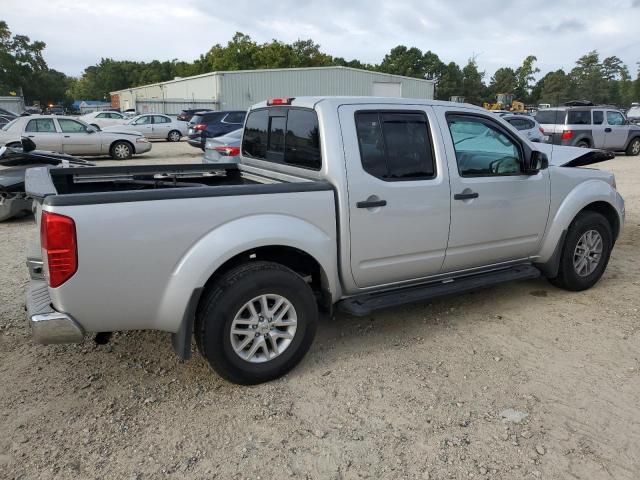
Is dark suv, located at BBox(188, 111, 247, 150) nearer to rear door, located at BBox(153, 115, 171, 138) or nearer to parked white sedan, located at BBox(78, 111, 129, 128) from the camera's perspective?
rear door, located at BBox(153, 115, 171, 138)

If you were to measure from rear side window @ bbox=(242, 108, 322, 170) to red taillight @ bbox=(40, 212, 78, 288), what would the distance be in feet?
5.40

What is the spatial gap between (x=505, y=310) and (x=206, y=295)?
2776 mm

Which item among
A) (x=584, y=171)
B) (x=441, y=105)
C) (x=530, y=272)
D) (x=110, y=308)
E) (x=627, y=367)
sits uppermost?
(x=441, y=105)

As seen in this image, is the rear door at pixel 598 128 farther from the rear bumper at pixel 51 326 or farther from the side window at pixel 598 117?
the rear bumper at pixel 51 326

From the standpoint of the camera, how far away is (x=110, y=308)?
112 inches

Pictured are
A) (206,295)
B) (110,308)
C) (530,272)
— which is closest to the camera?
(110,308)

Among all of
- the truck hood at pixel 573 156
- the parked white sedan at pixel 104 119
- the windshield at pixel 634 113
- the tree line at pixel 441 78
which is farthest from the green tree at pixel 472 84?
the truck hood at pixel 573 156

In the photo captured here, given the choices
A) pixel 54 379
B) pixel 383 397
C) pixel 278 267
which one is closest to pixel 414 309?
pixel 383 397

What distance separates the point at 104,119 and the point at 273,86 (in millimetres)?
16872

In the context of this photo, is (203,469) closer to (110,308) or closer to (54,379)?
(110,308)

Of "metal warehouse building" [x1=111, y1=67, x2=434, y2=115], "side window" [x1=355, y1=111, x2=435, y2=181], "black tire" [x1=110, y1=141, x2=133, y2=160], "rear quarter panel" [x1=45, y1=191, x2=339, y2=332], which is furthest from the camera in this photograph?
"metal warehouse building" [x1=111, y1=67, x2=434, y2=115]

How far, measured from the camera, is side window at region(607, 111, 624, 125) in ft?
58.8

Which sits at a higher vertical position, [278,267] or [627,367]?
[278,267]

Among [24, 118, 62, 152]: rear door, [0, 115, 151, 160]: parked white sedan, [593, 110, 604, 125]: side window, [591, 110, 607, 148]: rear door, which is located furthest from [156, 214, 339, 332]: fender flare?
[593, 110, 604, 125]: side window
